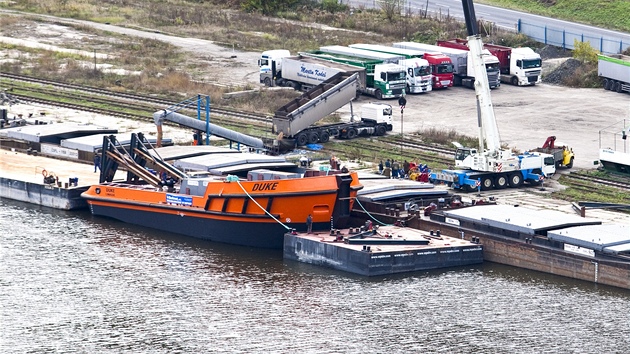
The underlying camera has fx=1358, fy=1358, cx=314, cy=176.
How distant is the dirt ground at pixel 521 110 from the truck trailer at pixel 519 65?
72 centimetres

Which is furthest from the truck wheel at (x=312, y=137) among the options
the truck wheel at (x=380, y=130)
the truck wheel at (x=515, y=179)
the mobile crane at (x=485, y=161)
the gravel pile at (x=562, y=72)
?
the gravel pile at (x=562, y=72)

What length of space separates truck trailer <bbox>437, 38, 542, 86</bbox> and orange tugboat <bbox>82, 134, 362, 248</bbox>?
36.8m

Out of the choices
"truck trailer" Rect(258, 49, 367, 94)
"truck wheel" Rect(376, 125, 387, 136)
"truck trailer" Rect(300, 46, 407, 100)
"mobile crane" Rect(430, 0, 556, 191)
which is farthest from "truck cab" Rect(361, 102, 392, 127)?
"mobile crane" Rect(430, 0, 556, 191)

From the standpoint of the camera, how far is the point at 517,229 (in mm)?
53688

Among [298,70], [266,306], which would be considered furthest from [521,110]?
[266,306]

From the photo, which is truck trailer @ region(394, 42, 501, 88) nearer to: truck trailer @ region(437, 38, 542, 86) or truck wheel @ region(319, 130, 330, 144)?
truck trailer @ region(437, 38, 542, 86)

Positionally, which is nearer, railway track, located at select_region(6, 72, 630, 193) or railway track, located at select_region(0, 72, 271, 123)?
railway track, located at select_region(6, 72, 630, 193)

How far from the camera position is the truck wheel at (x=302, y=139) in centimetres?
7464

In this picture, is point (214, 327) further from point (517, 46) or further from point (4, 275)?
point (517, 46)

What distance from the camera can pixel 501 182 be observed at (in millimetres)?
64188

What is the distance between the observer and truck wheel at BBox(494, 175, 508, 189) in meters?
64.1

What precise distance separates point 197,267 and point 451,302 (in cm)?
1079

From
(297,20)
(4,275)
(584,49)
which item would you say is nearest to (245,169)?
(4,275)

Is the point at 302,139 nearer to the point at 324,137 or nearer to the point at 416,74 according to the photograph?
the point at 324,137
